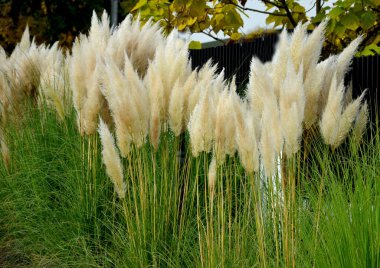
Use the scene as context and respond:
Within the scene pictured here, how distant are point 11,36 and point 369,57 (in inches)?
687

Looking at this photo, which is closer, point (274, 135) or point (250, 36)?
point (274, 135)

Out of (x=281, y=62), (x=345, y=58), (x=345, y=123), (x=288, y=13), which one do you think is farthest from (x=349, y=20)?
(x=345, y=123)

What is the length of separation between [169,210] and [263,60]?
3738 mm

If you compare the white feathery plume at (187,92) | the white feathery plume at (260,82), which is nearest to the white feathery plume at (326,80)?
the white feathery plume at (260,82)

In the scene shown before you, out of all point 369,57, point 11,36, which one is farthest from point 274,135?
point 11,36

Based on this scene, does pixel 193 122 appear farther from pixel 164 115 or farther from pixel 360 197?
pixel 360 197

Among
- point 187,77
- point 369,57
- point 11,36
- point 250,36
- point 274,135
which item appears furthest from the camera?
point 11,36

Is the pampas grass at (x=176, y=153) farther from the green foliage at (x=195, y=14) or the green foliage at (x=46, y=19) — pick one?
the green foliage at (x=46, y=19)

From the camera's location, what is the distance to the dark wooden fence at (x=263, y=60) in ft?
20.2

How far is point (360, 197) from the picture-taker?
3.38 m

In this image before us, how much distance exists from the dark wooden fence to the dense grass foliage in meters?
1.37

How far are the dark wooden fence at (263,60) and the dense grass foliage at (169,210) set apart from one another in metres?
1.37

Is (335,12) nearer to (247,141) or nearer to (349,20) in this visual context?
(349,20)

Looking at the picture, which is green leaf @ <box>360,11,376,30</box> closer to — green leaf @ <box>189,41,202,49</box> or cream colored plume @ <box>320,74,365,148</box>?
green leaf @ <box>189,41,202,49</box>
